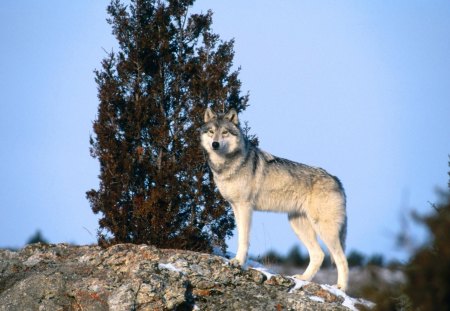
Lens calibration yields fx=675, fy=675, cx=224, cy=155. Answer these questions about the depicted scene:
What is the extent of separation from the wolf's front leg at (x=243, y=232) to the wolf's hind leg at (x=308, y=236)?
1078 millimetres

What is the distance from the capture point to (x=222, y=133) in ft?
33.6

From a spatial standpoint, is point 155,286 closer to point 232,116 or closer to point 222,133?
point 222,133

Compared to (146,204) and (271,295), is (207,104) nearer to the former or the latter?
(146,204)

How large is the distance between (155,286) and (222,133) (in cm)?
259

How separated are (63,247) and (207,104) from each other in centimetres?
340

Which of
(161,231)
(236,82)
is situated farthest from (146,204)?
(236,82)

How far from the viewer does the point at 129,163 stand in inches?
436

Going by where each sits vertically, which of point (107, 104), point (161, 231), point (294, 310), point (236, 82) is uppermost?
point (236, 82)

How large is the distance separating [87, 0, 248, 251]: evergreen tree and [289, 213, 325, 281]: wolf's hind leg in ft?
4.04

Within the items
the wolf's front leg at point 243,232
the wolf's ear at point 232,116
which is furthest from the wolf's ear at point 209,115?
the wolf's front leg at point 243,232

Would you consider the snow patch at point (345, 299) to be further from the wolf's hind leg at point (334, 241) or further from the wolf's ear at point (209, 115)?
the wolf's ear at point (209, 115)

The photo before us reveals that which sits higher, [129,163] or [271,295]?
[129,163]

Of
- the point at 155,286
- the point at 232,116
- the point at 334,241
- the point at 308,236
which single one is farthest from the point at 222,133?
the point at 155,286

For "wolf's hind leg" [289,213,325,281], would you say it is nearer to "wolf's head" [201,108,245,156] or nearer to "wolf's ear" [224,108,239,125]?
"wolf's head" [201,108,245,156]
